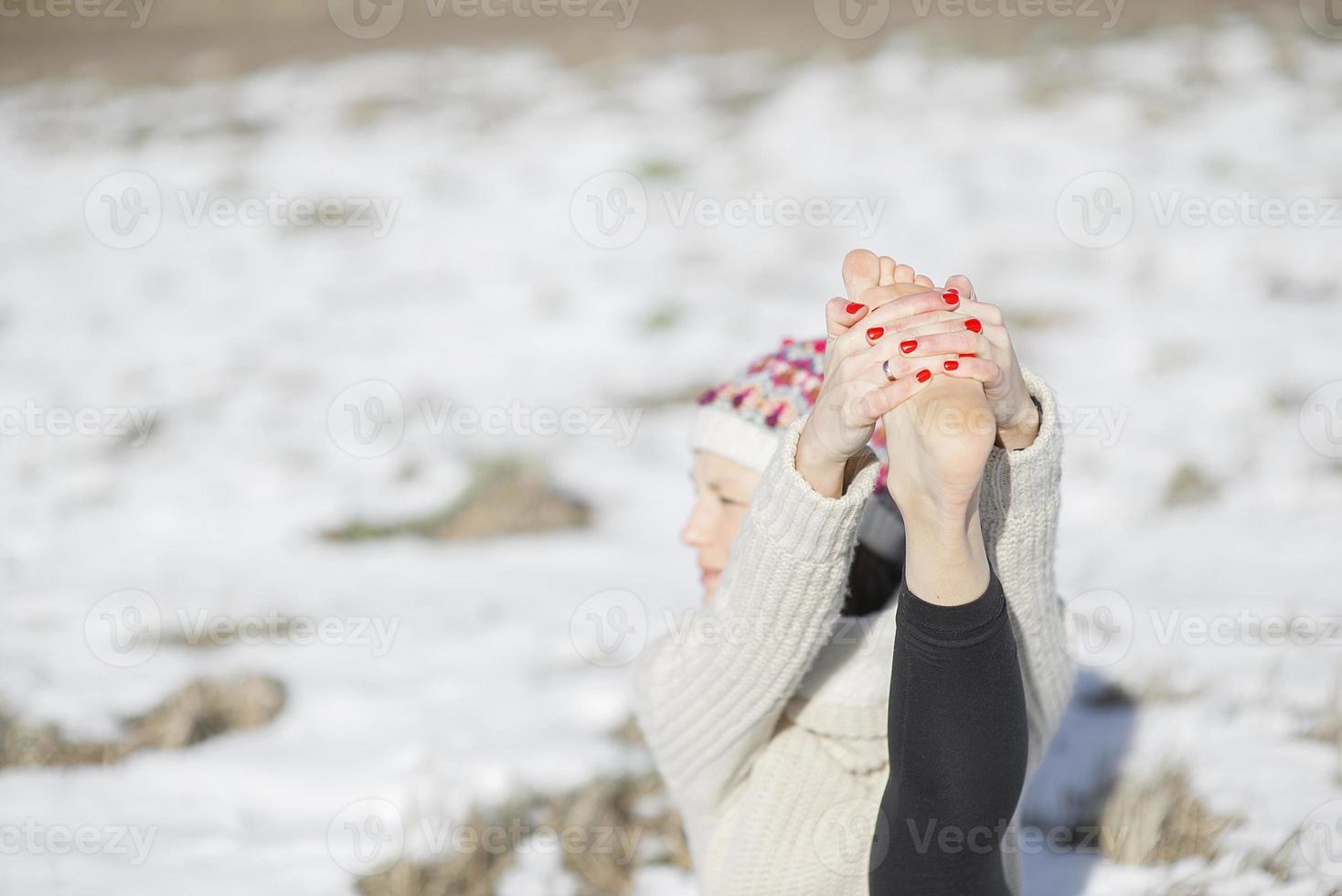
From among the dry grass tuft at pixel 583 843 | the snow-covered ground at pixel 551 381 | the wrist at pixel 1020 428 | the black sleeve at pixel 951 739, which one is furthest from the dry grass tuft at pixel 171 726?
the wrist at pixel 1020 428

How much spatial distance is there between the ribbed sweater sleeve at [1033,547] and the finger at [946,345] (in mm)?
177

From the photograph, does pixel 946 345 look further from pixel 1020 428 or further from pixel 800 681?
pixel 800 681

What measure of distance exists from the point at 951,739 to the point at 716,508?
28.9 inches

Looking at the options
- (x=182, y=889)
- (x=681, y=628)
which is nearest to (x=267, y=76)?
(x=182, y=889)

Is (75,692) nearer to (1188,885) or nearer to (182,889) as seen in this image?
(182,889)

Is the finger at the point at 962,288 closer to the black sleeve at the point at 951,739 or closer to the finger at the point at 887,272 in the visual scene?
the finger at the point at 887,272

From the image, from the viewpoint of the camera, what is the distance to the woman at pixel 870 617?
4.40 feet

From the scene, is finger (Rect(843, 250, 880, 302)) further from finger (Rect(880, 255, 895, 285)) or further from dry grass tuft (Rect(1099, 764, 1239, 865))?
dry grass tuft (Rect(1099, 764, 1239, 865))

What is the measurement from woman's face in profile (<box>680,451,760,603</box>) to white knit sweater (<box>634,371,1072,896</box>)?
0.19 m

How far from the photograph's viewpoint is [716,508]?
6.70ft

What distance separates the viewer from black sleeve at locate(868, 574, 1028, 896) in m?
1.37

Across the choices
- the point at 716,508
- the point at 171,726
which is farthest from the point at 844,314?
the point at 171,726

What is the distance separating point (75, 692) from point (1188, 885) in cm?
290

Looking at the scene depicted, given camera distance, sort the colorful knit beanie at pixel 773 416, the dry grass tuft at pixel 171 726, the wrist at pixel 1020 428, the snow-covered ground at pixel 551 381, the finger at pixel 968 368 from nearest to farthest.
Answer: the finger at pixel 968 368
the wrist at pixel 1020 428
the colorful knit beanie at pixel 773 416
the snow-covered ground at pixel 551 381
the dry grass tuft at pixel 171 726
